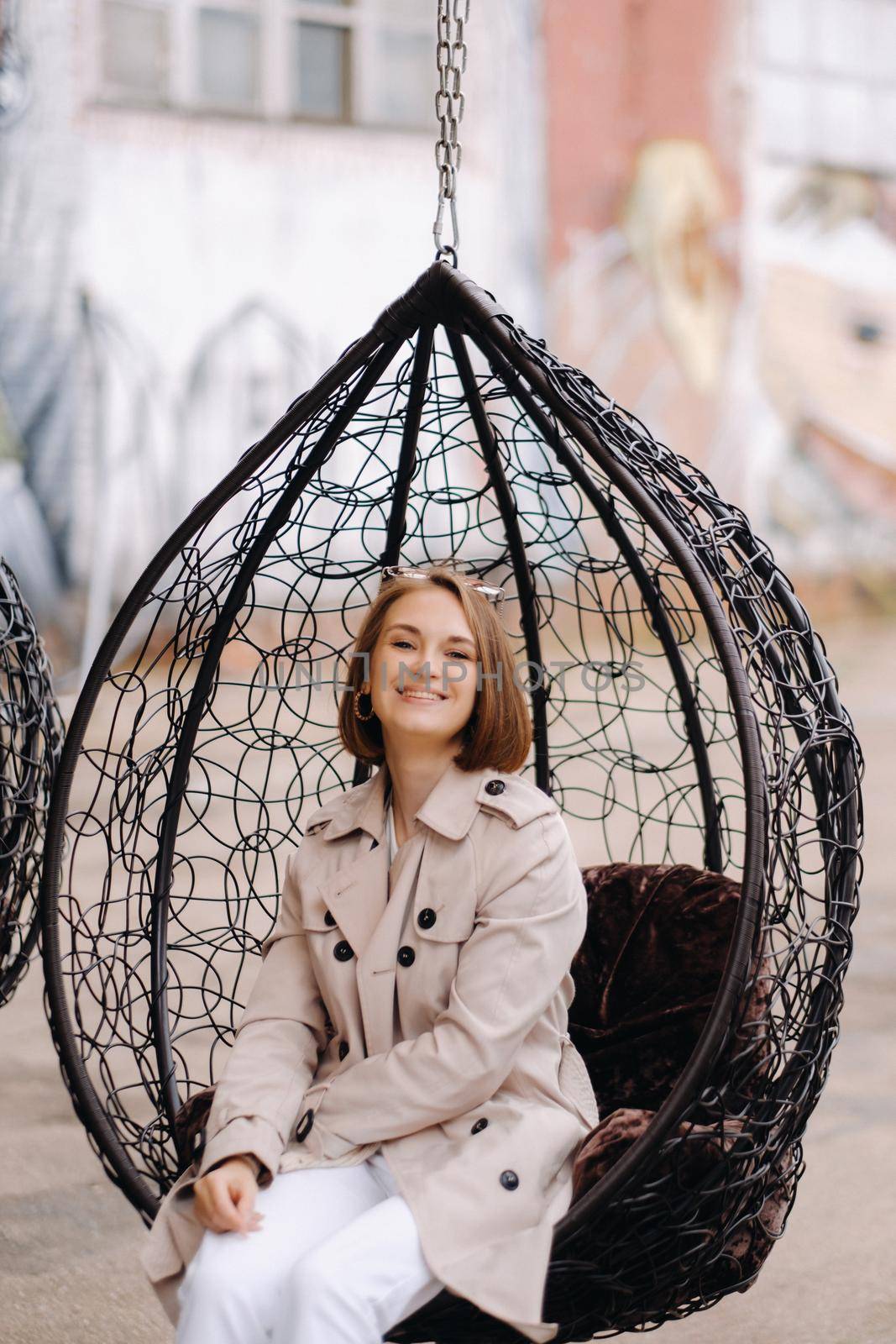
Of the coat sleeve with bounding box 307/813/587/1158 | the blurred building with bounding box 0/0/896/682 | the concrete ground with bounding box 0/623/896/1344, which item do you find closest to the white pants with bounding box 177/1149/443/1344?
the coat sleeve with bounding box 307/813/587/1158

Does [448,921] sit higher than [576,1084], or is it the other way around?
[448,921]

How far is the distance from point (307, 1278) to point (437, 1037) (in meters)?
0.30

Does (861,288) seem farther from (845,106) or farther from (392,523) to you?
(392,523)

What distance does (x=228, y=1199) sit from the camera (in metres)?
1.56

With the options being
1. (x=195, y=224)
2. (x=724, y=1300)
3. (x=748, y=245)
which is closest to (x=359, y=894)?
(x=724, y=1300)

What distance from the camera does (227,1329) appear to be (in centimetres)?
150

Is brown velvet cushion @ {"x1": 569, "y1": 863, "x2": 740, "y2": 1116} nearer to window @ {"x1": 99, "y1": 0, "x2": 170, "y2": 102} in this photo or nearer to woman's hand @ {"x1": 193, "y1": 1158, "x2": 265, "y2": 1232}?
woman's hand @ {"x1": 193, "y1": 1158, "x2": 265, "y2": 1232}

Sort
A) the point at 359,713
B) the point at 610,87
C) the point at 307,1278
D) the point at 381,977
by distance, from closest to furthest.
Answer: the point at 307,1278
the point at 381,977
the point at 359,713
the point at 610,87

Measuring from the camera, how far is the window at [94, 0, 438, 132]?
6.93 metres

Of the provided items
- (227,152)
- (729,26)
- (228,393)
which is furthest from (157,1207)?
(729,26)

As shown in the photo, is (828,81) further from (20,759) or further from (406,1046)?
(406,1046)

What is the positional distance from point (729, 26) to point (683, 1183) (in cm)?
784

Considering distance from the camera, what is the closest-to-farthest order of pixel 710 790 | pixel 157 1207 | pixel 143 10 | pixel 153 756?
pixel 157 1207, pixel 153 756, pixel 710 790, pixel 143 10

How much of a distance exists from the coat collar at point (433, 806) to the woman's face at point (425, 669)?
0.19 ft
